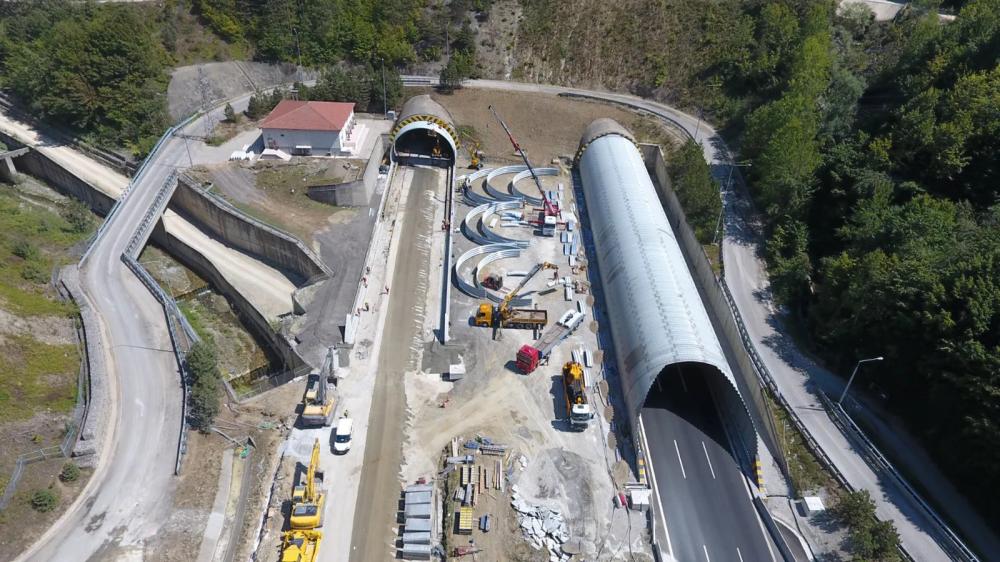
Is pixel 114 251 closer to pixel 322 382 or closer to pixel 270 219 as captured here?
pixel 270 219

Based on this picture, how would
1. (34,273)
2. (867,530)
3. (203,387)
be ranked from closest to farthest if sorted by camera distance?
1. (867,530)
2. (203,387)
3. (34,273)

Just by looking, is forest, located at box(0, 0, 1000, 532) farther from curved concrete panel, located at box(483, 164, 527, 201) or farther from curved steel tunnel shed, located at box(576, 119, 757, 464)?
curved concrete panel, located at box(483, 164, 527, 201)

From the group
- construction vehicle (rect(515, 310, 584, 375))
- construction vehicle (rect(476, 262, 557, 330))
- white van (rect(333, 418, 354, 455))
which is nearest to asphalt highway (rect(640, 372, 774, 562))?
construction vehicle (rect(515, 310, 584, 375))

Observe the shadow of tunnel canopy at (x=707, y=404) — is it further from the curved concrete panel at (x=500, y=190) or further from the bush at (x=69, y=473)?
the bush at (x=69, y=473)

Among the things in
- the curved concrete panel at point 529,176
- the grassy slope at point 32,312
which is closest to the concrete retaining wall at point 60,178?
the grassy slope at point 32,312

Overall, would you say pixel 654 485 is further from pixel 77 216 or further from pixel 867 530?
pixel 77 216

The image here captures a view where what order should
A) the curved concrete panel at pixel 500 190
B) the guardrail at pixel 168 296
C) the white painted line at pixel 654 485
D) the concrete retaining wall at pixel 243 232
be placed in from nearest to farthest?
1. the white painted line at pixel 654 485
2. the guardrail at pixel 168 296
3. the concrete retaining wall at pixel 243 232
4. the curved concrete panel at pixel 500 190

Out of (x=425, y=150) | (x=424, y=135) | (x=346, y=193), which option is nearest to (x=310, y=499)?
(x=346, y=193)
